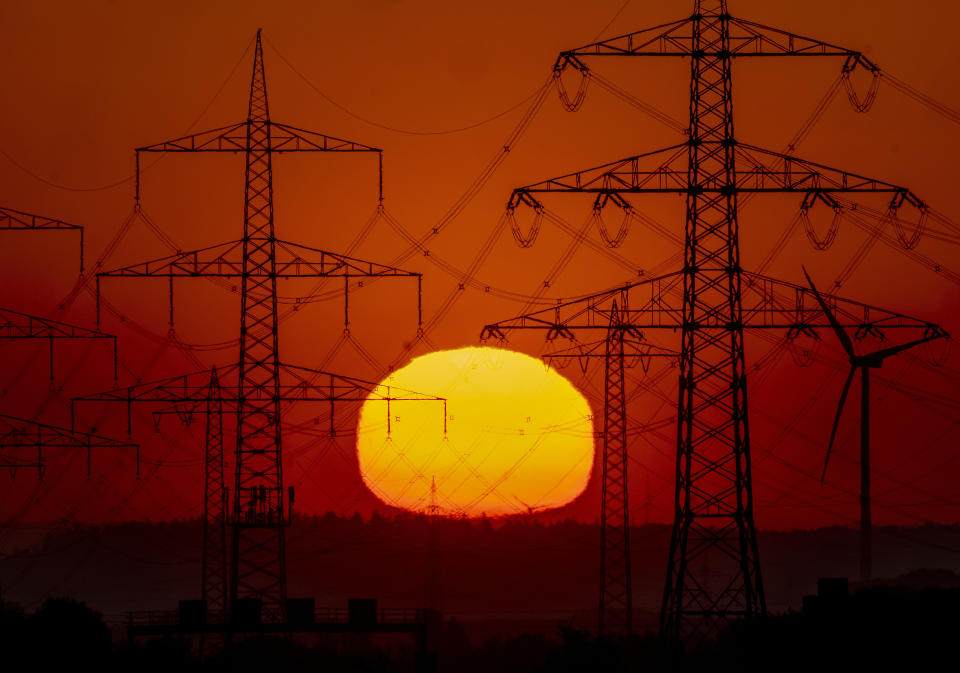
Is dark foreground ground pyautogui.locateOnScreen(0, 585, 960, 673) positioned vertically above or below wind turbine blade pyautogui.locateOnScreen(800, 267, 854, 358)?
below

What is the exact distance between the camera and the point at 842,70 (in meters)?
84.9

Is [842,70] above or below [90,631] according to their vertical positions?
above

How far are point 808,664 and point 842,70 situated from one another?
105ft

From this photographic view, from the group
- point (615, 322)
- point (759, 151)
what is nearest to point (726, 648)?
point (615, 322)

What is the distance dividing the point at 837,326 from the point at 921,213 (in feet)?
37.7

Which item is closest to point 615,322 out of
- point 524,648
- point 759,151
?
point 759,151

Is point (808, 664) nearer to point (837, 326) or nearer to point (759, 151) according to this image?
point (837, 326)

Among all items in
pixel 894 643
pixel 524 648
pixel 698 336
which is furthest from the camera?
pixel 524 648

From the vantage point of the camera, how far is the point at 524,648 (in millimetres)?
174625

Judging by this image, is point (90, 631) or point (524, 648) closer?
point (90, 631)

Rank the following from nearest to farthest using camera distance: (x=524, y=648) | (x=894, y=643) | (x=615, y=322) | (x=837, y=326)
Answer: (x=837, y=326) < (x=894, y=643) < (x=615, y=322) < (x=524, y=648)

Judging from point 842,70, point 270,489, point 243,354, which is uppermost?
point 842,70

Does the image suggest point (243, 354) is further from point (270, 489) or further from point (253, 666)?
point (253, 666)

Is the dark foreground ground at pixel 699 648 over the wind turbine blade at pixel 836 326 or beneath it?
beneath
